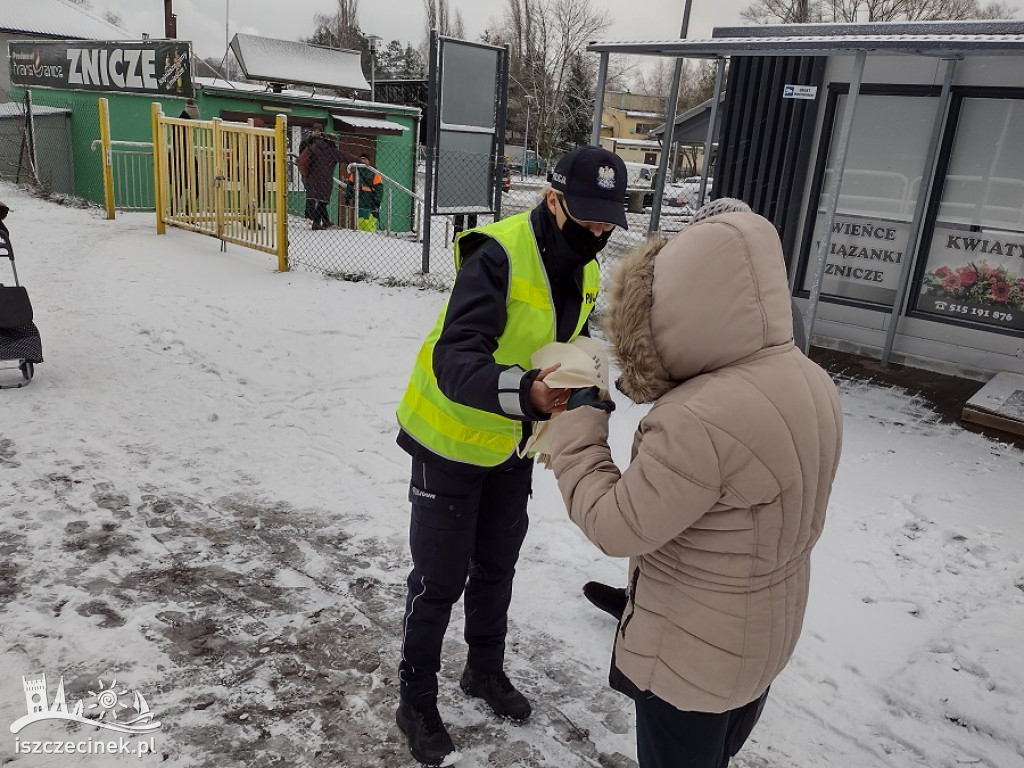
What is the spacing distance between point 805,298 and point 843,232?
0.79 metres

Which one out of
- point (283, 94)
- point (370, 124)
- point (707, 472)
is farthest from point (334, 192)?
point (707, 472)

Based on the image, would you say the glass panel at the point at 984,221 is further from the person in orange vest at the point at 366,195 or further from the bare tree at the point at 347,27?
the bare tree at the point at 347,27

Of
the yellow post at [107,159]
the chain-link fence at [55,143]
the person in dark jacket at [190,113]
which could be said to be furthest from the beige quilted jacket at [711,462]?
the chain-link fence at [55,143]

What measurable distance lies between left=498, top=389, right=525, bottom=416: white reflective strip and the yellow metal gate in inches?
312

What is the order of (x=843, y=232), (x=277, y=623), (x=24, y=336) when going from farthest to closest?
(x=843, y=232) → (x=24, y=336) → (x=277, y=623)

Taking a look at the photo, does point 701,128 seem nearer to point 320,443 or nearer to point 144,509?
point 320,443

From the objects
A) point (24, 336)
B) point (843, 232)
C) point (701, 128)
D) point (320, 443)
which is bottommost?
point (320, 443)

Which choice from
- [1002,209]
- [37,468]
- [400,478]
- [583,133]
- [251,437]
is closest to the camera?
[37,468]

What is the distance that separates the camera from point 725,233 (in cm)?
148

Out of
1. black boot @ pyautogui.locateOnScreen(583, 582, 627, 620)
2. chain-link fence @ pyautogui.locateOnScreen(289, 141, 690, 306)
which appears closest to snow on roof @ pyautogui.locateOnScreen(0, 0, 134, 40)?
chain-link fence @ pyautogui.locateOnScreen(289, 141, 690, 306)

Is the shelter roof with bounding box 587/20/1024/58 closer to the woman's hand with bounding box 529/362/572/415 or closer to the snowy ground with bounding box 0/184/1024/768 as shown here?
the snowy ground with bounding box 0/184/1024/768

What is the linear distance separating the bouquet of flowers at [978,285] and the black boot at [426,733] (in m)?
7.13

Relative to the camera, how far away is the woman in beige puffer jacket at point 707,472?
4.84ft

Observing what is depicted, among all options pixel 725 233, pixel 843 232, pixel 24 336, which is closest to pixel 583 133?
pixel 843 232
